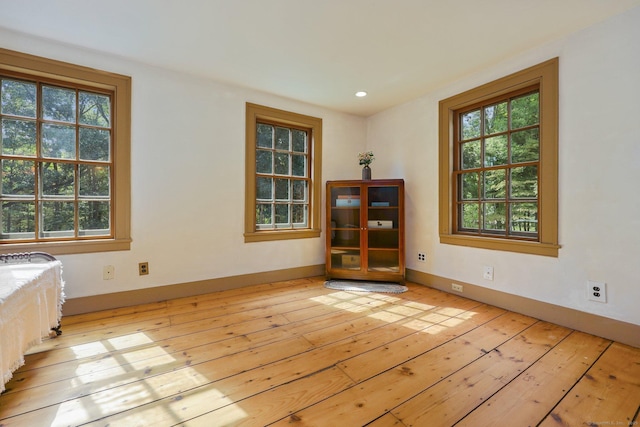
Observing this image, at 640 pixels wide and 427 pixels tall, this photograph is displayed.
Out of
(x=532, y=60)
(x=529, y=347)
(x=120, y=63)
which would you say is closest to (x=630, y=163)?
(x=532, y=60)

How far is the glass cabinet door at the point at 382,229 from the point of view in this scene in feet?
11.2

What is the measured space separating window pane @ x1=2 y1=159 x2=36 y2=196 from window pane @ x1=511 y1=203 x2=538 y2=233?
4.30m

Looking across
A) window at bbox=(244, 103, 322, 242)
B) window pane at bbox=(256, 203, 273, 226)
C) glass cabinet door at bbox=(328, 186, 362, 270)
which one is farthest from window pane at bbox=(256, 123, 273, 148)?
glass cabinet door at bbox=(328, 186, 362, 270)

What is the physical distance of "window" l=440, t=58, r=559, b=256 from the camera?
2.35 metres

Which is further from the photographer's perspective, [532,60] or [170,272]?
[170,272]

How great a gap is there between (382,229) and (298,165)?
140 centimetres

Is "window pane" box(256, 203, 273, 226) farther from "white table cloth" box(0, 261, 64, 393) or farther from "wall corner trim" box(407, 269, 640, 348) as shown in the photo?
"wall corner trim" box(407, 269, 640, 348)

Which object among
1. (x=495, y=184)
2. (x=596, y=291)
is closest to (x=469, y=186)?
(x=495, y=184)

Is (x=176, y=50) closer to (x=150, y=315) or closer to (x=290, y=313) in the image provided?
(x=150, y=315)

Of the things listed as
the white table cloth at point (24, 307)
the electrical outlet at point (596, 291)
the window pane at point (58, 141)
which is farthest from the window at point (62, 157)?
the electrical outlet at point (596, 291)

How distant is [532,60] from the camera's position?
8.00ft

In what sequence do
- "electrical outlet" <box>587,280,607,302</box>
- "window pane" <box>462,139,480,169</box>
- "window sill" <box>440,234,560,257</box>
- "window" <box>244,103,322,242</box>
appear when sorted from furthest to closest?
1. "window" <box>244,103,322,242</box>
2. "window pane" <box>462,139,480,169</box>
3. "window sill" <box>440,234,560,257</box>
4. "electrical outlet" <box>587,280,607,302</box>

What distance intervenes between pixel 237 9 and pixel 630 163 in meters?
2.95

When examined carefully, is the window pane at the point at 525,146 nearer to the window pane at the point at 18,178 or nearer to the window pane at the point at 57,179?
the window pane at the point at 57,179
